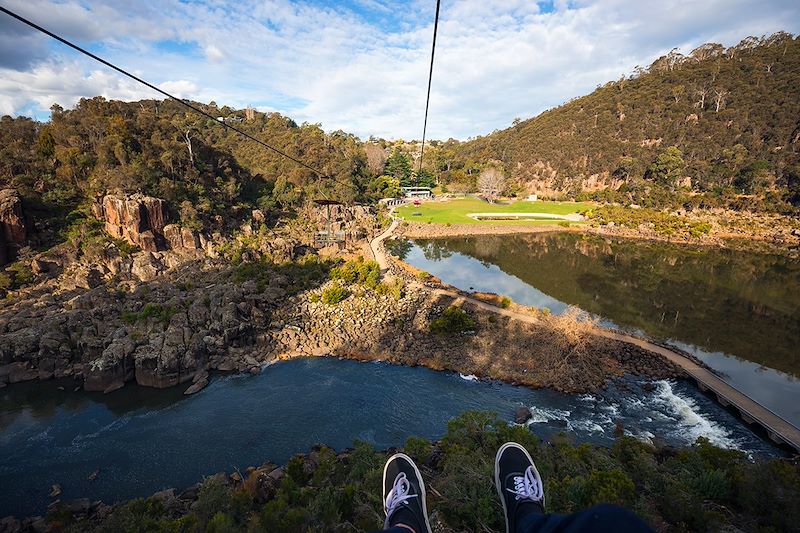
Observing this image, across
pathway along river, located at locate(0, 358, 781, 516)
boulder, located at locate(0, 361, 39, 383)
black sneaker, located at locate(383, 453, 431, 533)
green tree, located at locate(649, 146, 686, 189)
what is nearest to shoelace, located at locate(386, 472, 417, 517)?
black sneaker, located at locate(383, 453, 431, 533)

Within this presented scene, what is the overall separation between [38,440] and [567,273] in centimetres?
3324

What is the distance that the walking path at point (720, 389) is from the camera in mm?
12320

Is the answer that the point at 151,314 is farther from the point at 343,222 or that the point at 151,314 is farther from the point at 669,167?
the point at 669,167

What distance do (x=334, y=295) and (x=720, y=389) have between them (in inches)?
705

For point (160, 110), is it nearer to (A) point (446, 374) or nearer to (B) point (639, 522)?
(A) point (446, 374)

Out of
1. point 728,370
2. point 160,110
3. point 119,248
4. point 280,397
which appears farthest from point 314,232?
point 160,110

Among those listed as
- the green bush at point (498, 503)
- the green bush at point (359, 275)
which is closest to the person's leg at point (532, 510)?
the green bush at point (498, 503)

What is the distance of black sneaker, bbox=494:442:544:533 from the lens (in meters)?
3.72

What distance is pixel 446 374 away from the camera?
53.9 ft

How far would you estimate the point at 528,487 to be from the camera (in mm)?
4027

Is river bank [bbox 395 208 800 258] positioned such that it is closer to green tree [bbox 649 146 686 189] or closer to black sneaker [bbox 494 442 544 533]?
green tree [bbox 649 146 686 189]

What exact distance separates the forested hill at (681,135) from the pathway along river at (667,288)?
69.0 ft

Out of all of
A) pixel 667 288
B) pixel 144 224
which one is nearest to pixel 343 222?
pixel 144 224

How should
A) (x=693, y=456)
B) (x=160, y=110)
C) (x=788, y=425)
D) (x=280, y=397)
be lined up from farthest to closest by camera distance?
1. (x=160, y=110)
2. (x=280, y=397)
3. (x=788, y=425)
4. (x=693, y=456)
